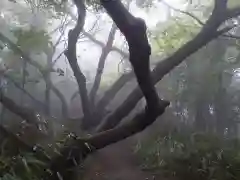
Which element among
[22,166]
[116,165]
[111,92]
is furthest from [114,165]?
[22,166]

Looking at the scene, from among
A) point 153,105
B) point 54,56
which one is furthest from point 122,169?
point 54,56

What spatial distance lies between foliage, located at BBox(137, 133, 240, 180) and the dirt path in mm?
171

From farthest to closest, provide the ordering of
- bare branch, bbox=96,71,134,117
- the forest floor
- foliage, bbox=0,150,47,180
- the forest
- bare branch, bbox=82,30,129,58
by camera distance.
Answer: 1. bare branch, bbox=82,30,129,58
2. bare branch, bbox=96,71,134,117
3. the forest floor
4. the forest
5. foliage, bbox=0,150,47,180

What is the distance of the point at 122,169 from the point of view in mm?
5008

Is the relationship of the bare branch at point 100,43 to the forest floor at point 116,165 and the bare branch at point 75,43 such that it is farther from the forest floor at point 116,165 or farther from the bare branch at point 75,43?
the forest floor at point 116,165

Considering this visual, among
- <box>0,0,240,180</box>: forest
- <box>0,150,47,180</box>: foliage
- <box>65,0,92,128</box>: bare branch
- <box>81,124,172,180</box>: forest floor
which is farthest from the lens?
<box>65,0,92,128</box>: bare branch

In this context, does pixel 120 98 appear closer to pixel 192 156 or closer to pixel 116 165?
pixel 116 165

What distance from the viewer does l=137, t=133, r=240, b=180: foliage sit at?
15.4ft

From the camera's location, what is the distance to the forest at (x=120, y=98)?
387cm

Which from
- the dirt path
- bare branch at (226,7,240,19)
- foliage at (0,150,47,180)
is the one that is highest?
bare branch at (226,7,240,19)

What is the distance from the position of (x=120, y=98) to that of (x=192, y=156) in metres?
2.08

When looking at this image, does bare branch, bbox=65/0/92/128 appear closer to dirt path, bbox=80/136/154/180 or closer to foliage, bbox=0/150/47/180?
dirt path, bbox=80/136/154/180

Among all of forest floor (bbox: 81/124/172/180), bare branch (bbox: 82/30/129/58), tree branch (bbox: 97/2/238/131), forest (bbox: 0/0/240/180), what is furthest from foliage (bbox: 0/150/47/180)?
bare branch (bbox: 82/30/129/58)

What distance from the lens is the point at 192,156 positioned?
5.04 metres
